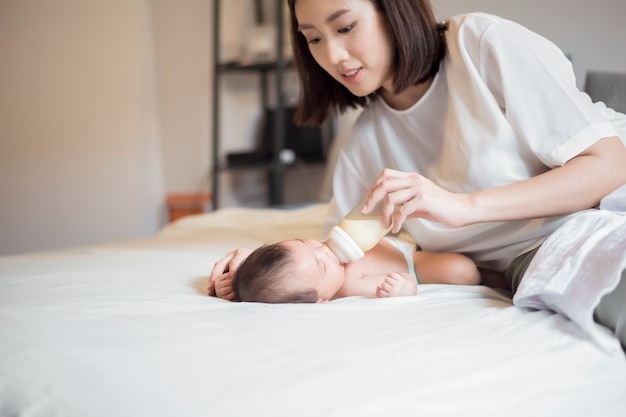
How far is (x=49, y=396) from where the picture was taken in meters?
0.61

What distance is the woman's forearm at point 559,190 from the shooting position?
2.97ft

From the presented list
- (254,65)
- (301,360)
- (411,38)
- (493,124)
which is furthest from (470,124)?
(254,65)

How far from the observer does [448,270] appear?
1097mm

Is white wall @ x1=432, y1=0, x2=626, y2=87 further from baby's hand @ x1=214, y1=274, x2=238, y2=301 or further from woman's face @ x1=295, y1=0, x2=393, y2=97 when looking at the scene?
baby's hand @ x1=214, y1=274, x2=238, y2=301

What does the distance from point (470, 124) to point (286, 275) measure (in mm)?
413

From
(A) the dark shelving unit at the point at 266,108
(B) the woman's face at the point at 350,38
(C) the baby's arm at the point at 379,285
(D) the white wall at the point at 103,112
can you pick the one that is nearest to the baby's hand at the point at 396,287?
(C) the baby's arm at the point at 379,285

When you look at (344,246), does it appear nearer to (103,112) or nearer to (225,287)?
(225,287)

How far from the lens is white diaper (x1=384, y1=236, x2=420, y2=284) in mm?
1166

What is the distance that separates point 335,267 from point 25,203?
3339 millimetres

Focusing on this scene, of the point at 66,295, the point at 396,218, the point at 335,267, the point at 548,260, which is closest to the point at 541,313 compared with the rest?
the point at 548,260

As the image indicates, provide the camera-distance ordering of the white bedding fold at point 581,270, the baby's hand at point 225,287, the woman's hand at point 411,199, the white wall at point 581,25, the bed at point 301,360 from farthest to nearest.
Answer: the white wall at point 581,25 → the baby's hand at point 225,287 → the woman's hand at point 411,199 → the white bedding fold at point 581,270 → the bed at point 301,360

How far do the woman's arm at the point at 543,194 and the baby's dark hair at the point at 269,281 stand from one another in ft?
0.51

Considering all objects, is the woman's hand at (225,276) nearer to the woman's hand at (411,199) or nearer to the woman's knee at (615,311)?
the woman's hand at (411,199)

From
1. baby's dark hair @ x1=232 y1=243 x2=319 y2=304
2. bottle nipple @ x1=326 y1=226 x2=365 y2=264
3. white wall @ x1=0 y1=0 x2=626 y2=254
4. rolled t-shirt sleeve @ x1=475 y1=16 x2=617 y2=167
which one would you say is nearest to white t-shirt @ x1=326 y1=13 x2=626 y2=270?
rolled t-shirt sleeve @ x1=475 y1=16 x2=617 y2=167
